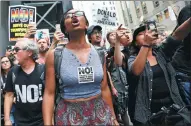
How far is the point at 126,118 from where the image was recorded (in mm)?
3605

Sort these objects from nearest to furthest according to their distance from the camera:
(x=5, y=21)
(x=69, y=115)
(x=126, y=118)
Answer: (x=69, y=115) → (x=126, y=118) → (x=5, y=21)

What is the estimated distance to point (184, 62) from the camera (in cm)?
255

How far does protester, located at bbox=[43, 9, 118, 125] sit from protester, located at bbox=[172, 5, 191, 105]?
0.67 metres

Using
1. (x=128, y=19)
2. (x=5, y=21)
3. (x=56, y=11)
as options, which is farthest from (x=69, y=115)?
(x=56, y=11)

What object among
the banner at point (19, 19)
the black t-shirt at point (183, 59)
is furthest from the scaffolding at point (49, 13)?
the black t-shirt at point (183, 59)

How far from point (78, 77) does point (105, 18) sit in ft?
11.9

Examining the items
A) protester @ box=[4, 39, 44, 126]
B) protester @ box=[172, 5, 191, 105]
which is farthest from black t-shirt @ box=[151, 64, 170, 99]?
protester @ box=[4, 39, 44, 126]

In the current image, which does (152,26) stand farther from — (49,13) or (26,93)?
(49,13)

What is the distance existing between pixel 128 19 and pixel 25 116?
1034 cm

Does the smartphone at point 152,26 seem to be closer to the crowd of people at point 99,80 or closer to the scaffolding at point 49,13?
the crowd of people at point 99,80

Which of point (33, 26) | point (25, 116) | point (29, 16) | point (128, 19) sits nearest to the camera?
point (25, 116)

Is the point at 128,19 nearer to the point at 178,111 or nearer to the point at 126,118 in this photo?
the point at 126,118

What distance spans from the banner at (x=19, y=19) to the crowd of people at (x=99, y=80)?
7.11 feet

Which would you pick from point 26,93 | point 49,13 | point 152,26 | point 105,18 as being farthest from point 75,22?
point 49,13
